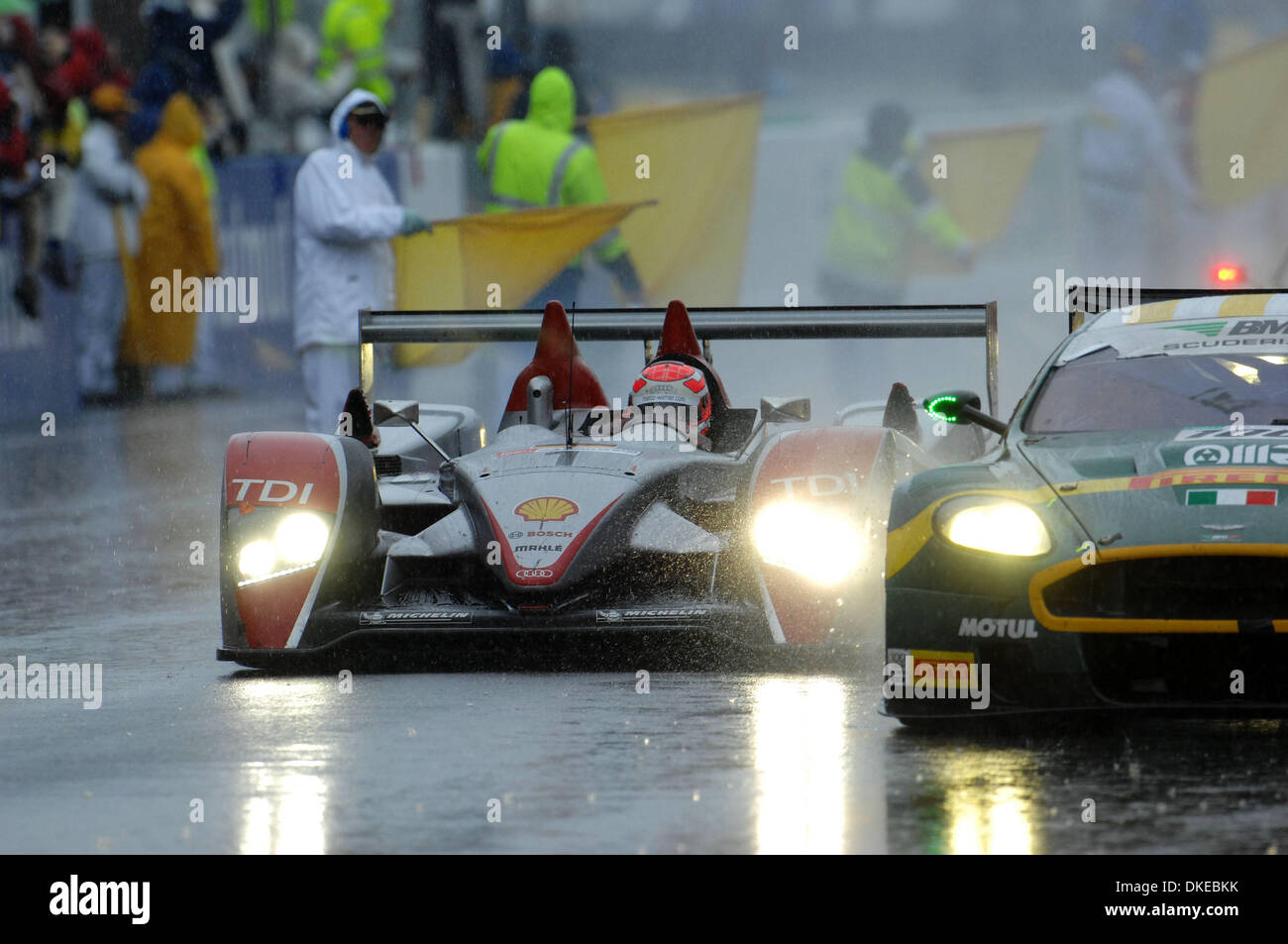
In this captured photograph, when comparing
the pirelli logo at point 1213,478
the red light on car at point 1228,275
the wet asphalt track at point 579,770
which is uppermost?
the red light on car at point 1228,275

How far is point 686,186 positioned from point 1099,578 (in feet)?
47.9

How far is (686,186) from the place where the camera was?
20656 mm

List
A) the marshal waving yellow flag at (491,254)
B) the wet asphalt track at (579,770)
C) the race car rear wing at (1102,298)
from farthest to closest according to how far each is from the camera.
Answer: the marshal waving yellow flag at (491,254) < the race car rear wing at (1102,298) < the wet asphalt track at (579,770)

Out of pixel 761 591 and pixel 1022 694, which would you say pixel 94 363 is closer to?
pixel 761 591

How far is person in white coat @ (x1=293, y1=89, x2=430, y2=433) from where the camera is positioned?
1348 centimetres

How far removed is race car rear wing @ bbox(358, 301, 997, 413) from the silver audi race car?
94cm

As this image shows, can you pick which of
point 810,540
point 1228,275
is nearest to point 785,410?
point 810,540

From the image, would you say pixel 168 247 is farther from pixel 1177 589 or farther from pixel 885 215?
pixel 1177 589

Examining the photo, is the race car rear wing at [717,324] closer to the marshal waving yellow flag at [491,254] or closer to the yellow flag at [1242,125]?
the marshal waving yellow flag at [491,254]

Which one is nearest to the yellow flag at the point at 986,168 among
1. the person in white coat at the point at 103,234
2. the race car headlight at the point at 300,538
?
the person in white coat at the point at 103,234

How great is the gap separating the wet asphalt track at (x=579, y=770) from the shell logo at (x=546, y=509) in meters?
0.57

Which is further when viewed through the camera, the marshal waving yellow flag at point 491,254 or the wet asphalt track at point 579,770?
the marshal waving yellow flag at point 491,254

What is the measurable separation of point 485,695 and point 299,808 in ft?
6.85

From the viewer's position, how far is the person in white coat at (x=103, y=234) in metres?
19.9
